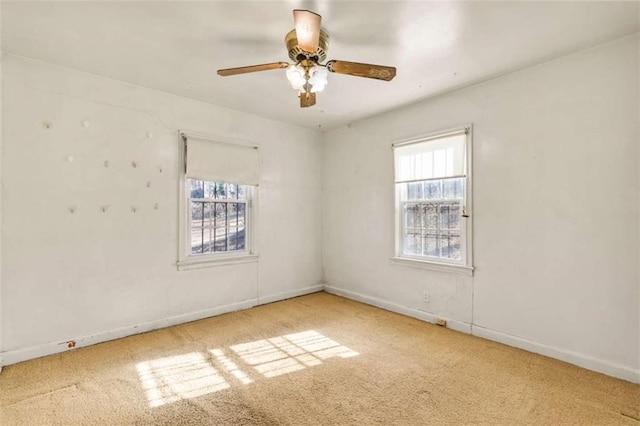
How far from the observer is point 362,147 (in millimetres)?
4383

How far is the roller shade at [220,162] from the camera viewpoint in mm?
3582

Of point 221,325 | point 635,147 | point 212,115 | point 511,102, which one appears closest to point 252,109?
point 212,115

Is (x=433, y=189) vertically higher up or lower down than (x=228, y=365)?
higher up

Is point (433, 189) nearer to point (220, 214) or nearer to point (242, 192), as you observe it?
point (242, 192)

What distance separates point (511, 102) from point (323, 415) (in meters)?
3.05

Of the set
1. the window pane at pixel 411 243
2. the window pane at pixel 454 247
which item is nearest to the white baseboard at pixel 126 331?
the window pane at pixel 411 243

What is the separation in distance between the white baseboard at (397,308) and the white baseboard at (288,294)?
0.17 meters

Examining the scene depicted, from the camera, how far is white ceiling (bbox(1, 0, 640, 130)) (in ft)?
6.64

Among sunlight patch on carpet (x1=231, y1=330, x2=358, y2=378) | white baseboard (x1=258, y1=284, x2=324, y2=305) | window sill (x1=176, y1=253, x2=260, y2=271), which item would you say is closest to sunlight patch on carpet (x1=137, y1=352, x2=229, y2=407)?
sunlight patch on carpet (x1=231, y1=330, x2=358, y2=378)

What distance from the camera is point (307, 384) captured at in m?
2.31

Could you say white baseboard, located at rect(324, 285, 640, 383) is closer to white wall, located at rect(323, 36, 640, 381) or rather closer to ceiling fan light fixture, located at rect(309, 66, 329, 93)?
white wall, located at rect(323, 36, 640, 381)

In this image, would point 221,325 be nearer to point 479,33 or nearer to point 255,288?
point 255,288

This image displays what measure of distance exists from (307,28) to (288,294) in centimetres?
356

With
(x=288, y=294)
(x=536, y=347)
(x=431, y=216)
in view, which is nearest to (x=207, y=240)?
(x=288, y=294)
